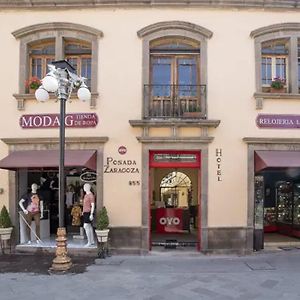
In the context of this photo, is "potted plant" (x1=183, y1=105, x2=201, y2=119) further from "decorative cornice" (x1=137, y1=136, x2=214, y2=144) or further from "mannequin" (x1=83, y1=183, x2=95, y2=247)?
"mannequin" (x1=83, y1=183, x2=95, y2=247)

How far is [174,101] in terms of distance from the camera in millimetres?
11562

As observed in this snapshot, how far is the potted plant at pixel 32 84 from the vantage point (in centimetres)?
1154

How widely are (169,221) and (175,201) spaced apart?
58.2 inches

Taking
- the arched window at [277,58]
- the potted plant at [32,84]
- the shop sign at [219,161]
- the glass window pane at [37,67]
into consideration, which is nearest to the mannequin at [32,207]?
the potted plant at [32,84]

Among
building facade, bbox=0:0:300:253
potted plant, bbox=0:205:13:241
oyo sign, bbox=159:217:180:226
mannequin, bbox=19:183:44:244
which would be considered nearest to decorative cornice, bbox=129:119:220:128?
building facade, bbox=0:0:300:253

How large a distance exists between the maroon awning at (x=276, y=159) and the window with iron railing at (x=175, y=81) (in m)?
2.00

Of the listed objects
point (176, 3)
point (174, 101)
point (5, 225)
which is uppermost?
point (176, 3)

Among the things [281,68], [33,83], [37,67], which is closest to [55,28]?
[37,67]

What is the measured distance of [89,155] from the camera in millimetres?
11039

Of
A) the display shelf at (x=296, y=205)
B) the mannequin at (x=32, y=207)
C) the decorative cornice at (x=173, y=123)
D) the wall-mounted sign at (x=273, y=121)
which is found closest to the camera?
the decorative cornice at (x=173, y=123)

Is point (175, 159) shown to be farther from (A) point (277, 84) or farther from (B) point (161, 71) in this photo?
(A) point (277, 84)

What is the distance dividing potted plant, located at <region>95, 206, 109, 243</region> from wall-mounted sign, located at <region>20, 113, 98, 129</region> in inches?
98.1

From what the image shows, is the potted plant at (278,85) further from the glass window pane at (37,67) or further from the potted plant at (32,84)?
the glass window pane at (37,67)

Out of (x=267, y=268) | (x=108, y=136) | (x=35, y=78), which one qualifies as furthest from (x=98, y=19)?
(x=267, y=268)
